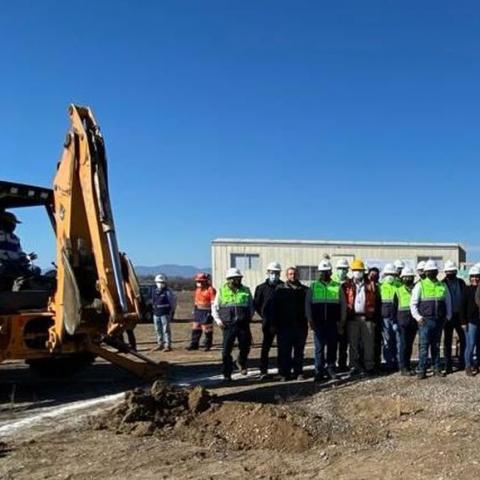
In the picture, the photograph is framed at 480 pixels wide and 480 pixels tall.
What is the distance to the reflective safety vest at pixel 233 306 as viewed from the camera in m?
11.4

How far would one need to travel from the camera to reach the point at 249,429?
760 centimetres

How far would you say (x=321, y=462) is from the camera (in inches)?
259

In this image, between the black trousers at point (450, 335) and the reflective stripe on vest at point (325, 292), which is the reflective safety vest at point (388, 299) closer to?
the black trousers at point (450, 335)

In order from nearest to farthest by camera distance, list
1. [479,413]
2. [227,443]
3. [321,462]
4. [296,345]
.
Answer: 1. [321,462]
2. [227,443]
3. [479,413]
4. [296,345]

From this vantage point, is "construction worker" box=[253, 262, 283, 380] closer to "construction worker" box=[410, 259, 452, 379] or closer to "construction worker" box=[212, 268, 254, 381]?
"construction worker" box=[212, 268, 254, 381]

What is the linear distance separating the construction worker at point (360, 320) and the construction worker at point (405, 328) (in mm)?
415

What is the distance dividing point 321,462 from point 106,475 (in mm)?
1799

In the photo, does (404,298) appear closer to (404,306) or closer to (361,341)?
(404,306)

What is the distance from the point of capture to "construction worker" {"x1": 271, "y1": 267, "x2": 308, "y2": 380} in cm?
1157

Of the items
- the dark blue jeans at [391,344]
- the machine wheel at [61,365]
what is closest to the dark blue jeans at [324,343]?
the dark blue jeans at [391,344]

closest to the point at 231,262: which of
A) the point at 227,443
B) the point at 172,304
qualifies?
the point at 172,304

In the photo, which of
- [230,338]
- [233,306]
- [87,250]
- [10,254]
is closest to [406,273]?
[233,306]

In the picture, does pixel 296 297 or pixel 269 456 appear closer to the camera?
pixel 269 456

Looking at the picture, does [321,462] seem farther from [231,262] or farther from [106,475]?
[231,262]
